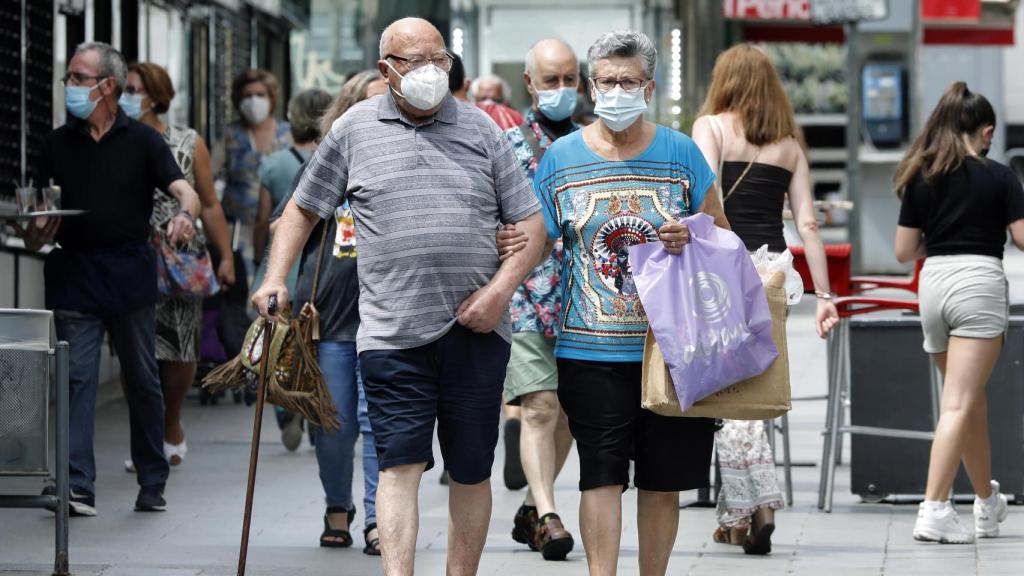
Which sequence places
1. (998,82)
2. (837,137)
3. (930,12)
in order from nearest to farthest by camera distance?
(930,12)
(998,82)
(837,137)

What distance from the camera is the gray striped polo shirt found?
221 inches

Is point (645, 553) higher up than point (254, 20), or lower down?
lower down

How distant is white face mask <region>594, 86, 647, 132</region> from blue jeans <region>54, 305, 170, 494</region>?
3180 millimetres

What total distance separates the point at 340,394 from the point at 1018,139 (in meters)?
39.3

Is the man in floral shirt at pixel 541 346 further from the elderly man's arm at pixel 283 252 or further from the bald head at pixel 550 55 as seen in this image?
the elderly man's arm at pixel 283 252

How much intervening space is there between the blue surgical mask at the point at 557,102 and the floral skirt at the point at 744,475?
137cm

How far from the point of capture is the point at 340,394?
736 cm

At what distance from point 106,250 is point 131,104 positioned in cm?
136

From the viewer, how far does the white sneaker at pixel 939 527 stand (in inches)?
300

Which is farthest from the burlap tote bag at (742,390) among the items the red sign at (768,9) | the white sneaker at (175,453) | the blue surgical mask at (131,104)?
the red sign at (768,9)

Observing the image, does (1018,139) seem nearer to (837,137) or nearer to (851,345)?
(837,137)

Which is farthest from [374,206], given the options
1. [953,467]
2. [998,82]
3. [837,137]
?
[837,137]

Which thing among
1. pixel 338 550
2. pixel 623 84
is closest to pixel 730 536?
pixel 338 550

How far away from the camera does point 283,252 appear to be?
570 centimetres
